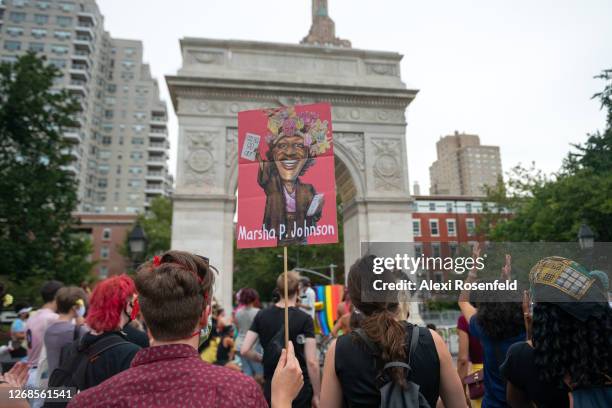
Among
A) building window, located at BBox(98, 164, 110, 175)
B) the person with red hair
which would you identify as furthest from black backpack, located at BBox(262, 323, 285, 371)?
building window, located at BBox(98, 164, 110, 175)

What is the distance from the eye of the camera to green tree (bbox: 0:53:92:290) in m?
19.1

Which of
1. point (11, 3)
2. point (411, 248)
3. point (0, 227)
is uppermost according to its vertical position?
point (11, 3)

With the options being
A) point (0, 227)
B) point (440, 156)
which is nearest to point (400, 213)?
point (0, 227)

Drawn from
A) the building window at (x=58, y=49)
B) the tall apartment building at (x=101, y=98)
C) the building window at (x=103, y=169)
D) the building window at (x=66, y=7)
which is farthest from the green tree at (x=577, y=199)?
the building window at (x=66, y=7)

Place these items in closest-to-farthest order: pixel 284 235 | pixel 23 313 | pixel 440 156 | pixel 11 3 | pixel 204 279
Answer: pixel 204 279 → pixel 284 235 → pixel 23 313 → pixel 11 3 → pixel 440 156

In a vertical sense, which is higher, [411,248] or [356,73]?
[356,73]

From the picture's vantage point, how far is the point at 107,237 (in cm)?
5350

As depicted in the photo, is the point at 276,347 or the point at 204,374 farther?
the point at 276,347

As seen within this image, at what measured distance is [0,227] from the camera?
63.0 feet

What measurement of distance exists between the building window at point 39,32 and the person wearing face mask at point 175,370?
71327mm

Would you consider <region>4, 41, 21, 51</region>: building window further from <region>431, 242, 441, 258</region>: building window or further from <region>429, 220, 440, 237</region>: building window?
<region>431, 242, 441, 258</region>: building window

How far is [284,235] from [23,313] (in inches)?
243

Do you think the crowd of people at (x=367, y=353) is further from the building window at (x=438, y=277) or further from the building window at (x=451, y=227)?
the building window at (x=451, y=227)

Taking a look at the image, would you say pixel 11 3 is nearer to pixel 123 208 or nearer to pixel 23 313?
pixel 123 208
